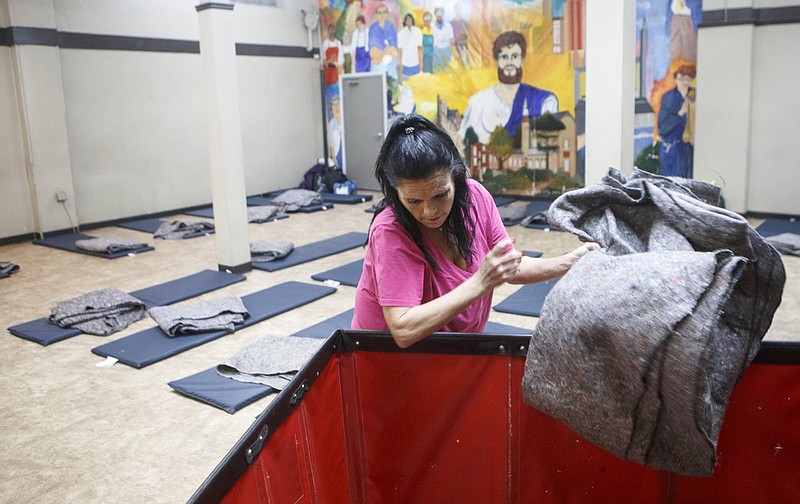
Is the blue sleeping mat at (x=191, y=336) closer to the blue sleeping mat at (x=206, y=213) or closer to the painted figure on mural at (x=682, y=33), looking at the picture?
the blue sleeping mat at (x=206, y=213)

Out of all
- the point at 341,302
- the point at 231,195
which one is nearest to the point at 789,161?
the point at 341,302

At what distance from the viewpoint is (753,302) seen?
4.94 feet

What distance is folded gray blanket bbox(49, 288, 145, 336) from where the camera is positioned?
5406mm

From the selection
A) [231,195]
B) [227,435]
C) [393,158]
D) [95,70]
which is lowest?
[227,435]

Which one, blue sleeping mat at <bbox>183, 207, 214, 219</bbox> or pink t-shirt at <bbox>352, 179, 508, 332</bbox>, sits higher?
pink t-shirt at <bbox>352, 179, 508, 332</bbox>

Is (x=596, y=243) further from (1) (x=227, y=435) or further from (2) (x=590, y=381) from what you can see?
(1) (x=227, y=435)

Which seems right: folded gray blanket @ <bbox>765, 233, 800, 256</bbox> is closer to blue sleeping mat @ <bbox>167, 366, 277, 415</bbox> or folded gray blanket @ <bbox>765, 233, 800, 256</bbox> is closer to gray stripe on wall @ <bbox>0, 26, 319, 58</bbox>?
blue sleeping mat @ <bbox>167, 366, 277, 415</bbox>

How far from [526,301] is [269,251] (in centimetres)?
309

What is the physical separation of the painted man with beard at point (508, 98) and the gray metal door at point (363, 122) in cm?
178

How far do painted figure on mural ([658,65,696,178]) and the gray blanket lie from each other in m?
7.68

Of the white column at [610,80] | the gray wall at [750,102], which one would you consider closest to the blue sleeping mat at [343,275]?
A: the white column at [610,80]

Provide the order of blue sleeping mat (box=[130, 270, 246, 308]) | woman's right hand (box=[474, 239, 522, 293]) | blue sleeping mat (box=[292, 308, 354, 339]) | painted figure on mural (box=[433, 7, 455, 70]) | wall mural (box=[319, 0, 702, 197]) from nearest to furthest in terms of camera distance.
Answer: woman's right hand (box=[474, 239, 522, 293]) → blue sleeping mat (box=[292, 308, 354, 339]) → blue sleeping mat (box=[130, 270, 246, 308]) → wall mural (box=[319, 0, 702, 197]) → painted figure on mural (box=[433, 7, 455, 70])

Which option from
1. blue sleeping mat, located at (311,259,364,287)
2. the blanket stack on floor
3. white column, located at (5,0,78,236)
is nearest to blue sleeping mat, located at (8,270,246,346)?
blue sleeping mat, located at (311,259,364,287)

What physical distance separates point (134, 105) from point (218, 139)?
3.95m
